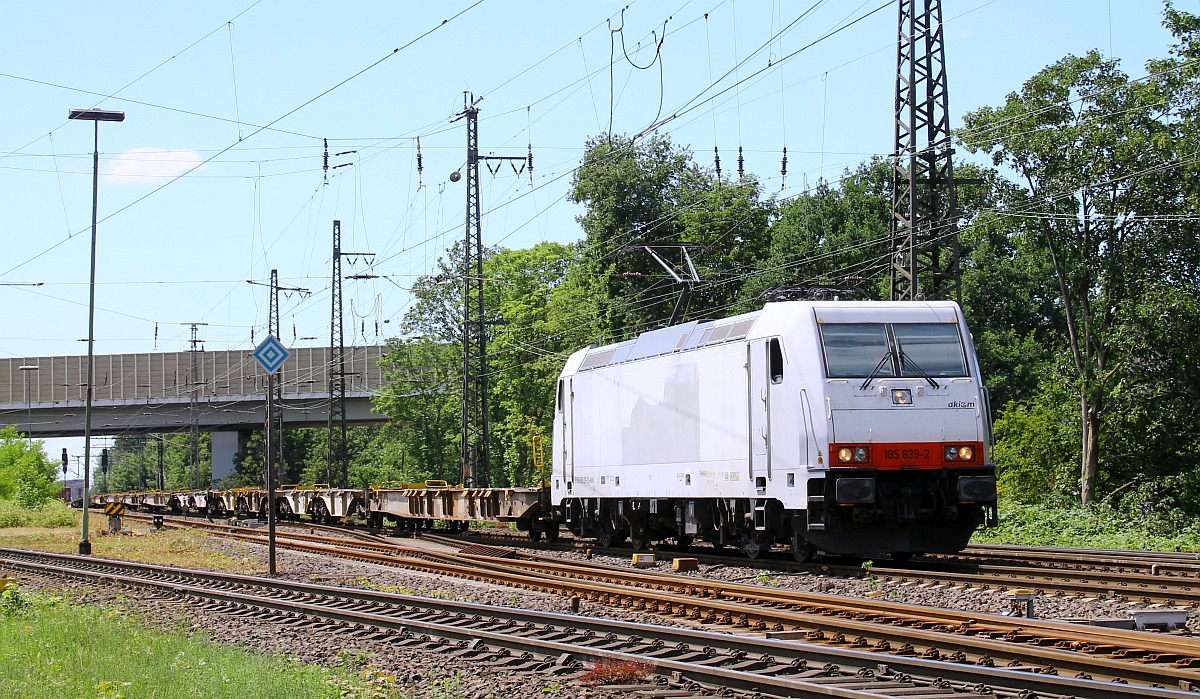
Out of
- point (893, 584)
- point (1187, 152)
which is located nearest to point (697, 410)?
point (893, 584)

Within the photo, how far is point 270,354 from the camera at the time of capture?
64.4 feet

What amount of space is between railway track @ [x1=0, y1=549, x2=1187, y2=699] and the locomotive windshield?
6616 millimetres

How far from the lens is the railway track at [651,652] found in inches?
312

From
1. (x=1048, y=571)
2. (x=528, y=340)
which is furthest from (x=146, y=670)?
(x=528, y=340)

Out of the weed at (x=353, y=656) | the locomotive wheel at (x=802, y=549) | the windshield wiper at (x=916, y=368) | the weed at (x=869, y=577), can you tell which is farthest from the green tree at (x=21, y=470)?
the weed at (x=353, y=656)

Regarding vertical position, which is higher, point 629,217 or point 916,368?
point 629,217

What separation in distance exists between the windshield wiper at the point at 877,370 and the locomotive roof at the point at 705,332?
2.52 ft

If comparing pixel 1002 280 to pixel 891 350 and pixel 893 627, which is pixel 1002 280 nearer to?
pixel 891 350

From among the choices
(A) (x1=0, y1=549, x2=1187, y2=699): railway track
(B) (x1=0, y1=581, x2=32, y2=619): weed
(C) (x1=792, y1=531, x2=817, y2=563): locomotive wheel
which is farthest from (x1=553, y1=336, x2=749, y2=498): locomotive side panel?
(B) (x1=0, y1=581, x2=32, y2=619): weed

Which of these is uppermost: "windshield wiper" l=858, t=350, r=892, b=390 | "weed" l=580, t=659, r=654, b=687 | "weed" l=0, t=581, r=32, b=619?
"windshield wiper" l=858, t=350, r=892, b=390

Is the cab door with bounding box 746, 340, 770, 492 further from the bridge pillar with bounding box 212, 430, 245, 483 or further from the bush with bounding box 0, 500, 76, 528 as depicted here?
the bridge pillar with bounding box 212, 430, 245, 483

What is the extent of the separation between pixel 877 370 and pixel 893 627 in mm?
6879

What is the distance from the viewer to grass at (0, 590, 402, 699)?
341 inches

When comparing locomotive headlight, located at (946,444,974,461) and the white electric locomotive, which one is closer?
the white electric locomotive
